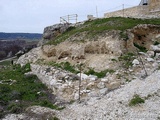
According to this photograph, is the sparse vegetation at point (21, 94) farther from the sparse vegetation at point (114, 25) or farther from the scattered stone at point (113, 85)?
the sparse vegetation at point (114, 25)

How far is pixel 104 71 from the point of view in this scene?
63.7ft

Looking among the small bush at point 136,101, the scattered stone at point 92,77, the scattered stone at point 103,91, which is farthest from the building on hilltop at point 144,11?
the small bush at point 136,101

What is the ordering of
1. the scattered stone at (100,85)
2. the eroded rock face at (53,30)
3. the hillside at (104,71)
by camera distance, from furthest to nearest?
the eroded rock face at (53,30), the scattered stone at (100,85), the hillside at (104,71)

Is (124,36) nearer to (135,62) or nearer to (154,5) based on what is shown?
(135,62)

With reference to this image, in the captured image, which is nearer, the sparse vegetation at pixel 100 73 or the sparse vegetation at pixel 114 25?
the sparse vegetation at pixel 100 73

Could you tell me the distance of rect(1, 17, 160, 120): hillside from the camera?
585 inches

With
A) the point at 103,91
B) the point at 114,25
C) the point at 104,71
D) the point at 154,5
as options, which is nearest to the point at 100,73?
the point at 104,71

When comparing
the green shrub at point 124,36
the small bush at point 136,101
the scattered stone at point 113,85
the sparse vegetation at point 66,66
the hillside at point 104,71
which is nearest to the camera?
the small bush at point 136,101

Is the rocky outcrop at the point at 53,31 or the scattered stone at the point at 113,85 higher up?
the rocky outcrop at the point at 53,31

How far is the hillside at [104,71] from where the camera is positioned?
14867mm

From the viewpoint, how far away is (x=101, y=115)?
46.9 ft

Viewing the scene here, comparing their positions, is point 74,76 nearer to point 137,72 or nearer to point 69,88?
point 69,88

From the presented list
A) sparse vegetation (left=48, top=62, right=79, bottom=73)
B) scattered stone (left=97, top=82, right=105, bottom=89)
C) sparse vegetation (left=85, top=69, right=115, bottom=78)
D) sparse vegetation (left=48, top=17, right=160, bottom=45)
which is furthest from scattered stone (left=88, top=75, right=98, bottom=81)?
sparse vegetation (left=48, top=17, right=160, bottom=45)

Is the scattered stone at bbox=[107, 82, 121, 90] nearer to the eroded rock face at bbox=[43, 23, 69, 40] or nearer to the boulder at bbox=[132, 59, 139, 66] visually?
the boulder at bbox=[132, 59, 139, 66]
